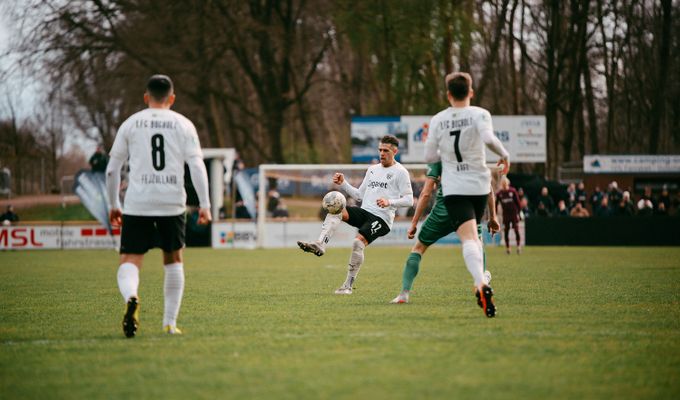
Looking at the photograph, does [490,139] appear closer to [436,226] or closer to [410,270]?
[436,226]

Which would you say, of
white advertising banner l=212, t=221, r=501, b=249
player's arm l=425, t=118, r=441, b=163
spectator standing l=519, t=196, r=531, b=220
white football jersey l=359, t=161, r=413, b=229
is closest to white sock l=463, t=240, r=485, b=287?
player's arm l=425, t=118, r=441, b=163

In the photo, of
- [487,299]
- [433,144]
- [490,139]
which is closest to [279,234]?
[433,144]

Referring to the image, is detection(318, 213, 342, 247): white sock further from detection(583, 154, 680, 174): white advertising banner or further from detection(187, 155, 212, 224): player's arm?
detection(583, 154, 680, 174): white advertising banner

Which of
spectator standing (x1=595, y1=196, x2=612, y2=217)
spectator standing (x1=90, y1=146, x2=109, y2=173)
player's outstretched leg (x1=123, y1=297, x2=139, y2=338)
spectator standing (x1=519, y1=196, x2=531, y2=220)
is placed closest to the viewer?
player's outstretched leg (x1=123, y1=297, x2=139, y2=338)

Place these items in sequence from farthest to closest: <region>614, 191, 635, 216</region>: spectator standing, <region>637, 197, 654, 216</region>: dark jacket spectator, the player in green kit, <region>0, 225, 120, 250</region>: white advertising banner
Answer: <region>637, 197, 654, 216</region>: dark jacket spectator, <region>614, 191, 635, 216</region>: spectator standing, <region>0, 225, 120, 250</region>: white advertising banner, the player in green kit

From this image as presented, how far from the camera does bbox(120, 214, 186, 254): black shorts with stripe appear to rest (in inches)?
310

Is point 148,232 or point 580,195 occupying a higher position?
point 580,195

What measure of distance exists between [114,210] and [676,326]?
4.97m

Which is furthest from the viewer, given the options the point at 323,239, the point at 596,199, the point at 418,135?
the point at 418,135

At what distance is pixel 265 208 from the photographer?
32.6 meters

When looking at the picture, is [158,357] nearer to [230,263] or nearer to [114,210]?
[114,210]

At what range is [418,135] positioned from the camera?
36.7 meters

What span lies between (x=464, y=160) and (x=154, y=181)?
115 inches

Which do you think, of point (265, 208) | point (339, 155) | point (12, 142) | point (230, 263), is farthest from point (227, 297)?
point (12, 142)
